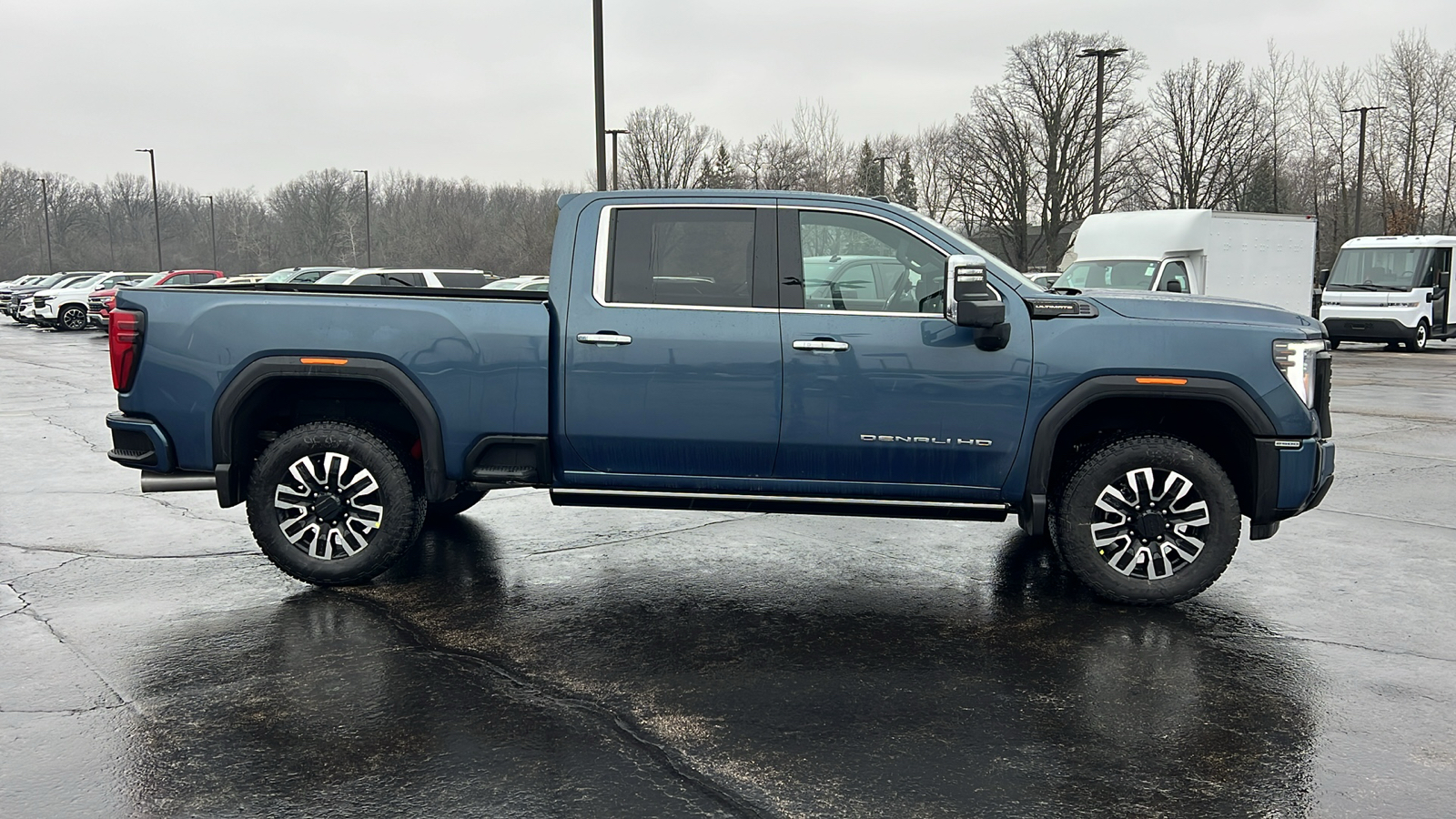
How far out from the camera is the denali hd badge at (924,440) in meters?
5.36

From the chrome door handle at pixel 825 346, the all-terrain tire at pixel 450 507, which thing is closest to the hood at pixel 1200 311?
the chrome door handle at pixel 825 346

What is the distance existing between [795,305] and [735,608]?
1516 millimetres

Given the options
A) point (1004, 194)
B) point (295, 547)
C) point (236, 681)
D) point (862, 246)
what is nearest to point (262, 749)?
point (236, 681)

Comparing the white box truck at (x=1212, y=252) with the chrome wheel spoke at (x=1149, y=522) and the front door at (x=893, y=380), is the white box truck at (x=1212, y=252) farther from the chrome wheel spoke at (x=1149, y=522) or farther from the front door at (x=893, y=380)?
the front door at (x=893, y=380)

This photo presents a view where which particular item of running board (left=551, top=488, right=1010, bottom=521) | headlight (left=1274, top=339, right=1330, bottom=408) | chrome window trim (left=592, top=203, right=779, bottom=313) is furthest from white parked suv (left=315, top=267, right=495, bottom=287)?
headlight (left=1274, top=339, right=1330, bottom=408)

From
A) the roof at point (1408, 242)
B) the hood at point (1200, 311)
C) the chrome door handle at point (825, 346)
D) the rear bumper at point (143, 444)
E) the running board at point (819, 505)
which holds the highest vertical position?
the roof at point (1408, 242)

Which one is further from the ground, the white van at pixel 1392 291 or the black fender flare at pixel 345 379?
the white van at pixel 1392 291

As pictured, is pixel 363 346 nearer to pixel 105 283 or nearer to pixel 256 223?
pixel 105 283

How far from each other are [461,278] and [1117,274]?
611 inches

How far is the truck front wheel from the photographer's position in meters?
5.37

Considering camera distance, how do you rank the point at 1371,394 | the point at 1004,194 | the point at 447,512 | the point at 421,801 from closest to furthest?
the point at 421,801
the point at 447,512
the point at 1371,394
the point at 1004,194

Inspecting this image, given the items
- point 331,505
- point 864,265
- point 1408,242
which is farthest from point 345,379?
point 1408,242

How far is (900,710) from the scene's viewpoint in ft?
13.8

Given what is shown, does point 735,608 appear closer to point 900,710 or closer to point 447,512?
point 900,710
